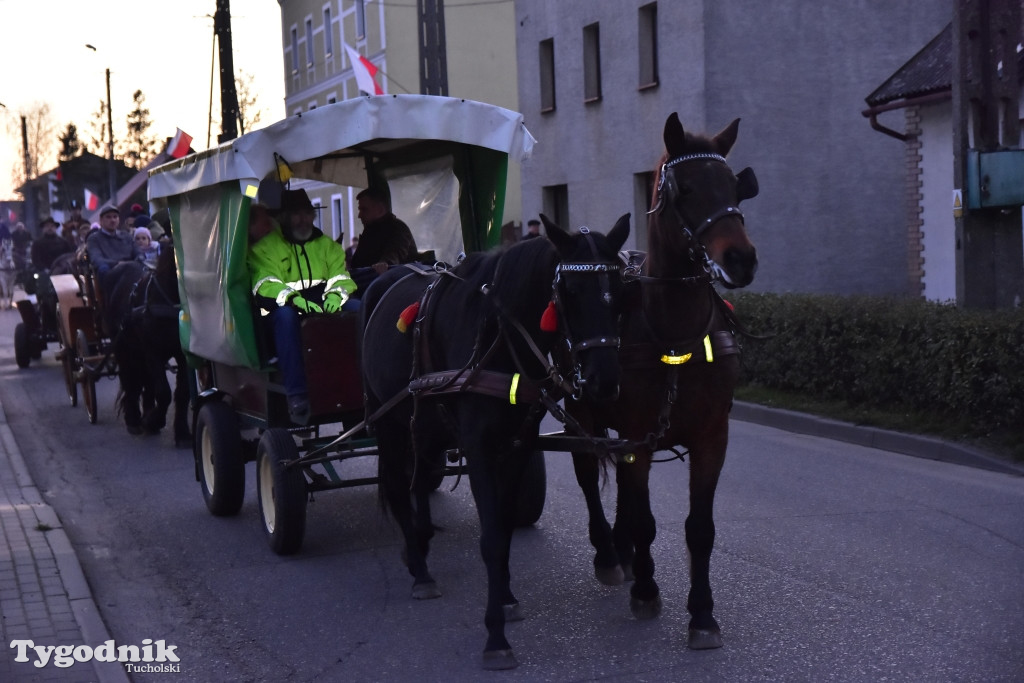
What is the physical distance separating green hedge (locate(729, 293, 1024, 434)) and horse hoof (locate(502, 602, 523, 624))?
5295mm

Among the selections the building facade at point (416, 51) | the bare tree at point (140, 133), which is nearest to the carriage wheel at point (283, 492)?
the building facade at point (416, 51)

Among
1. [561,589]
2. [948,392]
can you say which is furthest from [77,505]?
[948,392]

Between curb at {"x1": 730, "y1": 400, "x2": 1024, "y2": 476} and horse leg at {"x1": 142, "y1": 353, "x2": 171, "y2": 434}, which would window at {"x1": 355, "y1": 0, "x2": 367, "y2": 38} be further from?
curb at {"x1": 730, "y1": 400, "x2": 1024, "y2": 476}

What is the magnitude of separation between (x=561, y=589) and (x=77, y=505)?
4.41 metres

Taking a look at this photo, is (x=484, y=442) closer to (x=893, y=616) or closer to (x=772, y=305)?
(x=893, y=616)

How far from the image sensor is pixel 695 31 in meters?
22.9

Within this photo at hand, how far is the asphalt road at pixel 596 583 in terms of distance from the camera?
17.1 feet

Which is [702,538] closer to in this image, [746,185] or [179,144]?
[746,185]

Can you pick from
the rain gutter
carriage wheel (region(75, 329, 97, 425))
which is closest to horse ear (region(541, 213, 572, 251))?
carriage wheel (region(75, 329, 97, 425))

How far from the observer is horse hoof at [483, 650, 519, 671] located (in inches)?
202

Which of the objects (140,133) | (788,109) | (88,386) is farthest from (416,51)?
(140,133)

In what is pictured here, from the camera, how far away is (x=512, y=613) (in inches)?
227

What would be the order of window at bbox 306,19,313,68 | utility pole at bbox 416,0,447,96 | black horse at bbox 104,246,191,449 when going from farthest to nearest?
window at bbox 306,19,313,68 → utility pole at bbox 416,0,447,96 → black horse at bbox 104,246,191,449

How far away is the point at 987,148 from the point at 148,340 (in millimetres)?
7740
